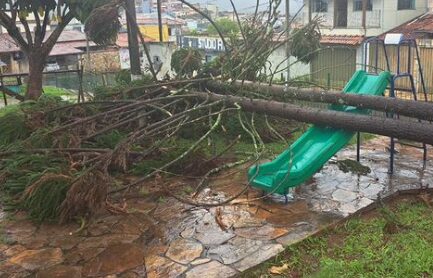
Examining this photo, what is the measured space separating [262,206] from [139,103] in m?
2.40

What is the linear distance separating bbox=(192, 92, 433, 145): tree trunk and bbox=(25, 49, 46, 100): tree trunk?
766 centimetres

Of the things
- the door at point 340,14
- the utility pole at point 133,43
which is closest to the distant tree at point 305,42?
the utility pole at point 133,43

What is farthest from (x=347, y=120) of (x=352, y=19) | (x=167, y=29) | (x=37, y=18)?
(x=167, y=29)

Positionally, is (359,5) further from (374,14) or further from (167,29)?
(167,29)

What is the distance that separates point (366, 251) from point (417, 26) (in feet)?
71.3

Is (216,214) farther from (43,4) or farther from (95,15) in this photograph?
(43,4)

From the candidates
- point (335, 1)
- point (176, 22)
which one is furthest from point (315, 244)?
point (176, 22)

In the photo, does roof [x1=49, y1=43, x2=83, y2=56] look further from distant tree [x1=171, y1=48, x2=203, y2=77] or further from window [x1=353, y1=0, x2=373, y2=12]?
distant tree [x1=171, y1=48, x2=203, y2=77]

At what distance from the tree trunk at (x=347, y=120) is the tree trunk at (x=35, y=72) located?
25.1 ft

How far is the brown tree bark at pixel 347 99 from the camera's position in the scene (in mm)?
Result: 5020

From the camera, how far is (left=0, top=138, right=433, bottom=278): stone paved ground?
381cm

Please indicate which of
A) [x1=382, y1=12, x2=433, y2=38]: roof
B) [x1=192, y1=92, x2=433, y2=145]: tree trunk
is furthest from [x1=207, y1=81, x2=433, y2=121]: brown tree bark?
[x1=382, y1=12, x2=433, y2=38]: roof

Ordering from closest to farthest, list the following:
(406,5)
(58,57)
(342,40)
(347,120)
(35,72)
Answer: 1. (347,120)
2. (35,72)
3. (342,40)
4. (406,5)
5. (58,57)

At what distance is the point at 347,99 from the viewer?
547cm
